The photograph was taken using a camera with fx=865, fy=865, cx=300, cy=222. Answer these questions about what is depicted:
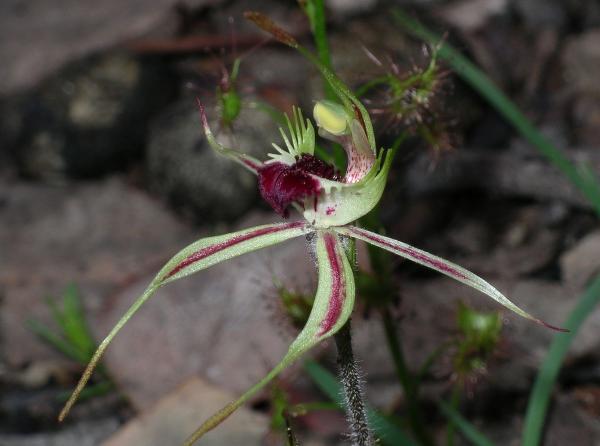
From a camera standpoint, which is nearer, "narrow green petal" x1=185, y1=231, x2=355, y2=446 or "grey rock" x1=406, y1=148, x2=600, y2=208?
"narrow green petal" x1=185, y1=231, x2=355, y2=446

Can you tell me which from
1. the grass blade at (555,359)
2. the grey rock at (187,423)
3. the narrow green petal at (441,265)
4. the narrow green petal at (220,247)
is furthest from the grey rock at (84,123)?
the narrow green petal at (441,265)

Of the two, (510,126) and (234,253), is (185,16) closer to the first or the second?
(510,126)

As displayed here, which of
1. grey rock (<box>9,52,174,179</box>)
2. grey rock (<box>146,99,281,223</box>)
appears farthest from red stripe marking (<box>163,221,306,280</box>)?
grey rock (<box>9,52,174,179</box>)

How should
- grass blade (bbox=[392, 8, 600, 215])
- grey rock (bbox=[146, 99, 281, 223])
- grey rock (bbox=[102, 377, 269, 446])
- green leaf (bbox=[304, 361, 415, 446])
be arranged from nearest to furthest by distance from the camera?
green leaf (bbox=[304, 361, 415, 446]) < grass blade (bbox=[392, 8, 600, 215]) < grey rock (bbox=[102, 377, 269, 446]) < grey rock (bbox=[146, 99, 281, 223])

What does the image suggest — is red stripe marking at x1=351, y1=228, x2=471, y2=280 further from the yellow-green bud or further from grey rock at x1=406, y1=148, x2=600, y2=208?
grey rock at x1=406, y1=148, x2=600, y2=208

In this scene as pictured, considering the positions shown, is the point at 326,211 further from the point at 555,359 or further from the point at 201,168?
the point at 201,168

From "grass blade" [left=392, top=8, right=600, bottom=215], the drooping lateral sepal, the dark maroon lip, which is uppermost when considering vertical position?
"grass blade" [left=392, top=8, right=600, bottom=215]

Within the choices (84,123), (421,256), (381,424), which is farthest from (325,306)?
(84,123)

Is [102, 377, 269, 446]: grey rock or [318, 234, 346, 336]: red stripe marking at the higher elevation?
[102, 377, 269, 446]: grey rock

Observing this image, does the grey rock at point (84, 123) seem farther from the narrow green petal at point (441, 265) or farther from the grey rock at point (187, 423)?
the narrow green petal at point (441, 265)
